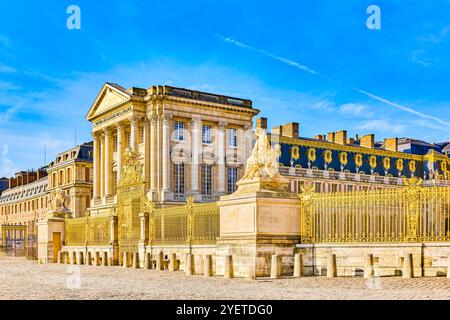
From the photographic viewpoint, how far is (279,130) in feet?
238

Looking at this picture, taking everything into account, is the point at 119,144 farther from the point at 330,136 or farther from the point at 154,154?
the point at 330,136

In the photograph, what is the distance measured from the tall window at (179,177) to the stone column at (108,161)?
625 centimetres

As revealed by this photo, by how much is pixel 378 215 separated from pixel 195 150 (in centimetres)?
3455

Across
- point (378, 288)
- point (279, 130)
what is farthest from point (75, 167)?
point (378, 288)

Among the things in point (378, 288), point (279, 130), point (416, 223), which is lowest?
point (378, 288)

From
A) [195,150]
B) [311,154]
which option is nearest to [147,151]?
[195,150]

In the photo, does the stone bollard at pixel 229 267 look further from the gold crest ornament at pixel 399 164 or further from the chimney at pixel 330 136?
the gold crest ornament at pixel 399 164

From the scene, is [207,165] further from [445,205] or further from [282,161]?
[445,205]

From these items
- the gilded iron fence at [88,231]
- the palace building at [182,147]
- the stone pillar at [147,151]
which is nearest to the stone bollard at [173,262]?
the gilded iron fence at [88,231]

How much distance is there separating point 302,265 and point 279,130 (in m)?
52.8

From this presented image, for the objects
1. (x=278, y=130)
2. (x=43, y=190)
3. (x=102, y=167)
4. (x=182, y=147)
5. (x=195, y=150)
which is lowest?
(x=43, y=190)

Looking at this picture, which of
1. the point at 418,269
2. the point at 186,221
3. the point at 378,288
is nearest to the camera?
the point at 378,288

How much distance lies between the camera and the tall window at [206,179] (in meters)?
54.3

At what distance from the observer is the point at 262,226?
2075 centimetres
